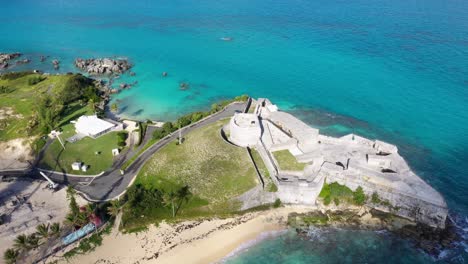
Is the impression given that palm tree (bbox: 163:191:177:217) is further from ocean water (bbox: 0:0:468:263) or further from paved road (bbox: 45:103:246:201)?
ocean water (bbox: 0:0:468:263)

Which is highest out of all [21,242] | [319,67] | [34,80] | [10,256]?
[319,67]

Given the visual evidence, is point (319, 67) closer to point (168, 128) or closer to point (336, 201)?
point (168, 128)

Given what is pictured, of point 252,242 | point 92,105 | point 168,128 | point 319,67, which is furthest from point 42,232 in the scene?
point 319,67

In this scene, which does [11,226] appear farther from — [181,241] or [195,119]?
[195,119]

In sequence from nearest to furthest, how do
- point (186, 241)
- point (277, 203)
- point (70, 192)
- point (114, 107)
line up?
point (186, 241) → point (70, 192) → point (277, 203) → point (114, 107)

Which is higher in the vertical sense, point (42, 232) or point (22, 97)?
point (22, 97)

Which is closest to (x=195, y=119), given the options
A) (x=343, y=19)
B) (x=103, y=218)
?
(x=103, y=218)
